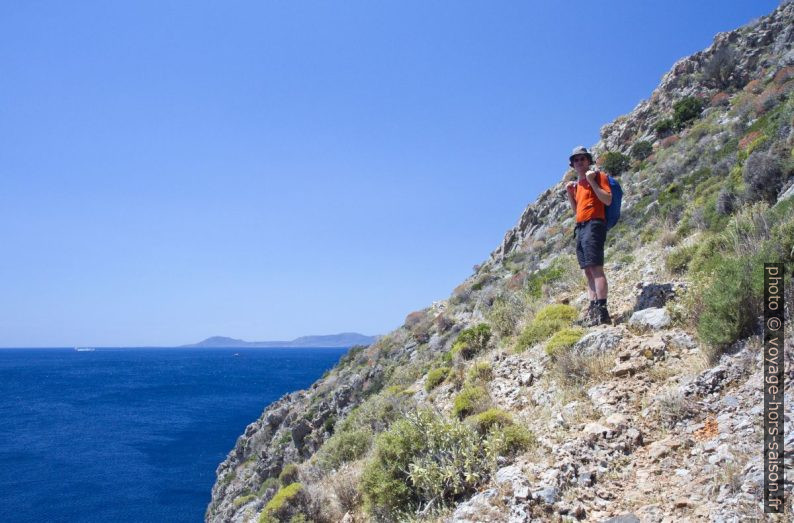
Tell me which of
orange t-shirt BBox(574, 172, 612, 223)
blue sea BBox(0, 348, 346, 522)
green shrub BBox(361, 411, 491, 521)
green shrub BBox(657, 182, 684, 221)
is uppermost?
green shrub BBox(657, 182, 684, 221)

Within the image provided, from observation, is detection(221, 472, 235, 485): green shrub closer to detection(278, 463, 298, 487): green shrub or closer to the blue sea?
the blue sea

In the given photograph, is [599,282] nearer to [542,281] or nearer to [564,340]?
[564,340]

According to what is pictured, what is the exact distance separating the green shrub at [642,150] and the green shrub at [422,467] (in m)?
24.2

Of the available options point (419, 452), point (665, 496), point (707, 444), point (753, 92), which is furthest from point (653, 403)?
point (753, 92)

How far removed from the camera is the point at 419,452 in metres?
5.32

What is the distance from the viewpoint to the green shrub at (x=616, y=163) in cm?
2488

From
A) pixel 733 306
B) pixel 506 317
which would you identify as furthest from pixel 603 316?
pixel 506 317

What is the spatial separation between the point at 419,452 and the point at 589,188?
4602mm

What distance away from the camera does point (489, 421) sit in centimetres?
539

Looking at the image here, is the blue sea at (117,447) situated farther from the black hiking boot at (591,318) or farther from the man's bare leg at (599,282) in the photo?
the man's bare leg at (599,282)

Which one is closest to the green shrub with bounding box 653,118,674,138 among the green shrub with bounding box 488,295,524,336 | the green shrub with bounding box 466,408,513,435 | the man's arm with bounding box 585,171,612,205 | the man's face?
the green shrub with bounding box 488,295,524,336

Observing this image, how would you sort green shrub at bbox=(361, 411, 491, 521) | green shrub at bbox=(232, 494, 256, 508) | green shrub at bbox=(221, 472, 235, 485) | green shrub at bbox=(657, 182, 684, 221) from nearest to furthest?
green shrub at bbox=(361, 411, 491, 521), green shrub at bbox=(657, 182, 684, 221), green shrub at bbox=(232, 494, 256, 508), green shrub at bbox=(221, 472, 235, 485)

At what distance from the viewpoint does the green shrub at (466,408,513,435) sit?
5.31m

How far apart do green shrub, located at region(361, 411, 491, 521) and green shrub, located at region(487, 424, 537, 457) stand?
0.51 ft
